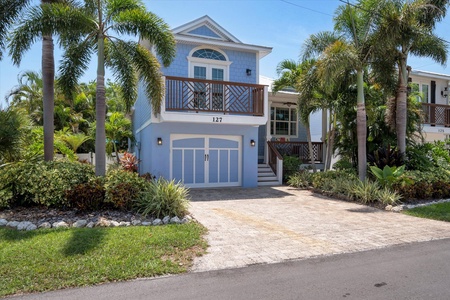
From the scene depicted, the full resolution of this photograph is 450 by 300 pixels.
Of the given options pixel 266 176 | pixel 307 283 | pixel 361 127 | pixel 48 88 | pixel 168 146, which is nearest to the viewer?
pixel 307 283

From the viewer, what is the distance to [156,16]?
9211 millimetres

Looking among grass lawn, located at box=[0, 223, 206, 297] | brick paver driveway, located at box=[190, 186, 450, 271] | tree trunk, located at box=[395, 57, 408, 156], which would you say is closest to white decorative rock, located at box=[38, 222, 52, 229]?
grass lawn, located at box=[0, 223, 206, 297]

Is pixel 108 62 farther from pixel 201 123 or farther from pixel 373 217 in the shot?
pixel 373 217

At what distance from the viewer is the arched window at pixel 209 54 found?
563 inches

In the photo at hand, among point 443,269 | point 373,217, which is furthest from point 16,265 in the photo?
point 373,217

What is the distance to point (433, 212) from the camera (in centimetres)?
943

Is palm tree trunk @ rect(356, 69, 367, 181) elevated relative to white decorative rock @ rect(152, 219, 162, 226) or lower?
elevated

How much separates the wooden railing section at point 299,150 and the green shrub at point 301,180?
2644 millimetres

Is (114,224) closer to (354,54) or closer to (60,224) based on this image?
(60,224)

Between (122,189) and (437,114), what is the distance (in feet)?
59.4

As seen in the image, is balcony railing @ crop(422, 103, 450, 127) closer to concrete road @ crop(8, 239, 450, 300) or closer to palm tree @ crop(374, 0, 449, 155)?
palm tree @ crop(374, 0, 449, 155)

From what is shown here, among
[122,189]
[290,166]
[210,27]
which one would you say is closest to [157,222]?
[122,189]

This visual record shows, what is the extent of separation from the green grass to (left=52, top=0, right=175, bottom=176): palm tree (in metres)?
8.24

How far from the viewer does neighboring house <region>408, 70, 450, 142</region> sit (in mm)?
18078
